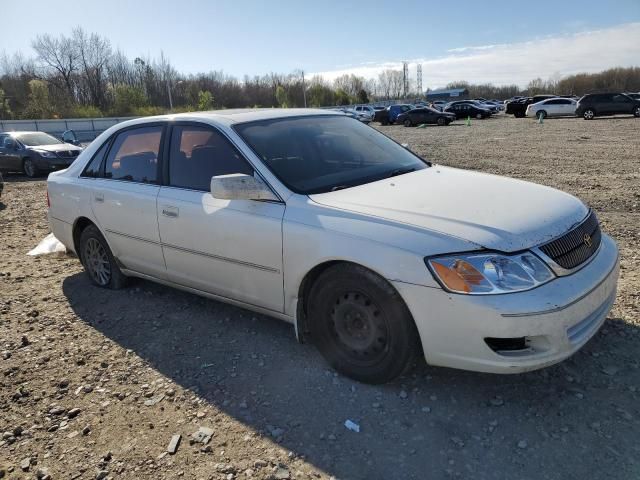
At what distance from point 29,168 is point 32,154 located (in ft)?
1.68

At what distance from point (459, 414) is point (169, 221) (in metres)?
2.50

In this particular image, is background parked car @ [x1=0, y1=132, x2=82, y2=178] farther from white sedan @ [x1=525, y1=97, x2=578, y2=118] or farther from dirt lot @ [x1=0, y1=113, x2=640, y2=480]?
white sedan @ [x1=525, y1=97, x2=578, y2=118]

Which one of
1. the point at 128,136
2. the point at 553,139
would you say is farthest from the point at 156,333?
the point at 553,139

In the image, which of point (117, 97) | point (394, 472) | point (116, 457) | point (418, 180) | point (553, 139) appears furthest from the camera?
point (117, 97)

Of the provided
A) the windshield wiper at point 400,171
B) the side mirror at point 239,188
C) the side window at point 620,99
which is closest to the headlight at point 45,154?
the side mirror at point 239,188

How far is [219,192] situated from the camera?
3.08m

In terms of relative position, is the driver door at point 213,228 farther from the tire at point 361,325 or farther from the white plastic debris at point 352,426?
the white plastic debris at point 352,426

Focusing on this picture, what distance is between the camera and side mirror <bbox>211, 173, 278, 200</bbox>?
307 cm

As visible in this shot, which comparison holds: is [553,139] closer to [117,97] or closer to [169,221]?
[169,221]

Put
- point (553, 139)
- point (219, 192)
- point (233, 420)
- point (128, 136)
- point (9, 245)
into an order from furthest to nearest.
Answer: point (553, 139) < point (9, 245) < point (128, 136) < point (219, 192) < point (233, 420)

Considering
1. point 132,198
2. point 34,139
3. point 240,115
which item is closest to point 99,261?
point 132,198

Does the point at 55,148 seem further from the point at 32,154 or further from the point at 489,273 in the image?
the point at 489,273

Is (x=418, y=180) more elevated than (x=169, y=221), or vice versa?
(x=418, y=180)

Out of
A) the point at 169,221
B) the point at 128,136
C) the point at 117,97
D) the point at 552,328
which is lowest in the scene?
the point at 552,328
